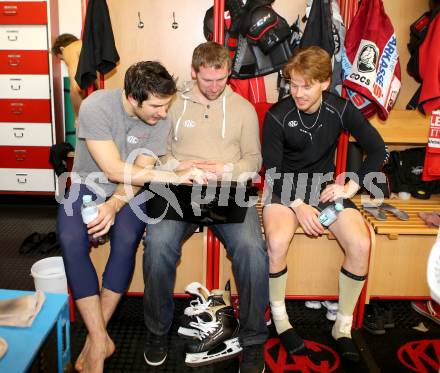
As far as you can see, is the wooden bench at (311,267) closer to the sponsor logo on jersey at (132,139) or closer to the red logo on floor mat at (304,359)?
the red logo on floor mat at (304,359)

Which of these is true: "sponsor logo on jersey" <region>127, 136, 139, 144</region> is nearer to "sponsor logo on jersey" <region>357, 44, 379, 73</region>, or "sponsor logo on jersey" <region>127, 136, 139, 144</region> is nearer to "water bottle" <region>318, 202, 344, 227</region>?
"water bottle" <region>318, 202, 344, 227</region>

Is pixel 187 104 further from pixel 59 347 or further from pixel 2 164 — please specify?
pixel 2 164

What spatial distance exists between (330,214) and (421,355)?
27.6 inches

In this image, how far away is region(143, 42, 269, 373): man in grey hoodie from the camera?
184 centimetres

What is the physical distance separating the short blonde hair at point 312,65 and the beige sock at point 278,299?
2.75 feet

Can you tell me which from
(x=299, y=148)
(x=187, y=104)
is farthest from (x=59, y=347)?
(x=299, y=148)

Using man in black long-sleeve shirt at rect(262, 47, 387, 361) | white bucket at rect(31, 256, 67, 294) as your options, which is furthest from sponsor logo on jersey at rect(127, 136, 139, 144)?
white bucket at rect(31, 256, 67, 294)

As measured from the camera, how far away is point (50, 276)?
2.12 meters

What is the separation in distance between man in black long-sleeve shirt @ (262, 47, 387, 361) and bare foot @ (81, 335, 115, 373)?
2.40ft

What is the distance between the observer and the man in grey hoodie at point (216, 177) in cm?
184

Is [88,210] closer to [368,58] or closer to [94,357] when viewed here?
[94,357]

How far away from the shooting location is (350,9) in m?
2.41

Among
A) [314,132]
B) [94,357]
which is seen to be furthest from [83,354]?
[314,132]

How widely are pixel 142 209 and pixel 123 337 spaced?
0.58 meters
